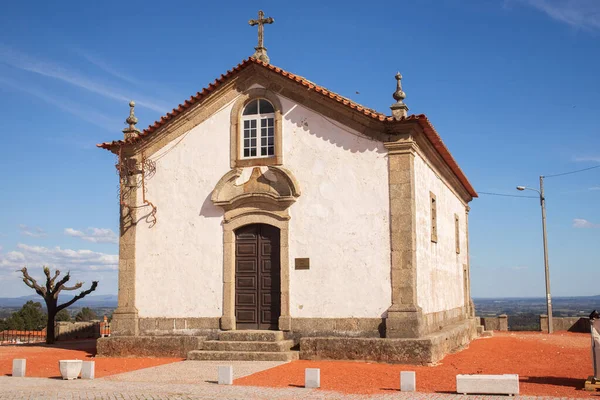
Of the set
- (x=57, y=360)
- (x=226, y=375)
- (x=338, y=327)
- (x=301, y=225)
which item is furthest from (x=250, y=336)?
(x=57, y=360)

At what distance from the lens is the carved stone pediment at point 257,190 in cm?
1581

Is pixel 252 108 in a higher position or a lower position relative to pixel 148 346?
higher

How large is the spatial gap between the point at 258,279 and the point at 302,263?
120 centimetres

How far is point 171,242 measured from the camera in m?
16.7

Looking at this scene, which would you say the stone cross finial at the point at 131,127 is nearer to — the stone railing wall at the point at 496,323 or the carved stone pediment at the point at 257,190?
the carved stone pediment at the point at 257,190

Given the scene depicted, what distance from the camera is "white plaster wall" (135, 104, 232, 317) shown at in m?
16.3

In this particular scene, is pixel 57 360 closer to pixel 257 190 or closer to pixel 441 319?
pixel 257 190

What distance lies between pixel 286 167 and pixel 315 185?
85 cm

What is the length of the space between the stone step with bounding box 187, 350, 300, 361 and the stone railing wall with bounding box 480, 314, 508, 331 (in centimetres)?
1852

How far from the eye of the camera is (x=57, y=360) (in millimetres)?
15812

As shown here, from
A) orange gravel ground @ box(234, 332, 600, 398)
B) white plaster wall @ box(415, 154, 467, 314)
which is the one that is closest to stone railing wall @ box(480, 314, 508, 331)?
white plaster wall @ box(415, 154, 467, 314)

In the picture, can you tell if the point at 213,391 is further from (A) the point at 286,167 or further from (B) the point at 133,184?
(B) the point at 133,184

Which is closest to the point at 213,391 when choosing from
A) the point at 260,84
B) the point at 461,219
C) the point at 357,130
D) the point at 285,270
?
the point at 285,270

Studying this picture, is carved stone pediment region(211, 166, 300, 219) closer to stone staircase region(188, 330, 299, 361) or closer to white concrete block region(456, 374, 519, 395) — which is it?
stone staircase region(188, 330, 299, 361)
